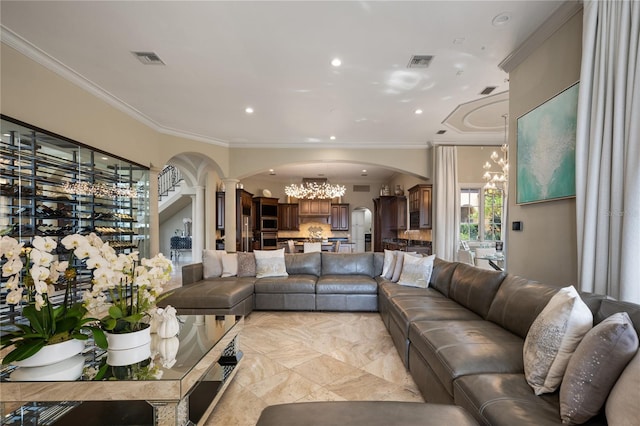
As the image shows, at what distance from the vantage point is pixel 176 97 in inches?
172

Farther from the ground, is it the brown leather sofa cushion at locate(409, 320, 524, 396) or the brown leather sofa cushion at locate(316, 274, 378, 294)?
the brown leather sofa cushion at locate(409, 320, 524, 396)

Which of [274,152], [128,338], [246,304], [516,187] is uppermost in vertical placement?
[274,152]

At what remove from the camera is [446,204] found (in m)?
6.55

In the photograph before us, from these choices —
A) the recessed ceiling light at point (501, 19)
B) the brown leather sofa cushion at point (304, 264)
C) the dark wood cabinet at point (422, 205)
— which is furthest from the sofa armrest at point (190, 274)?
the dark wood cabinet at point (422, 205)

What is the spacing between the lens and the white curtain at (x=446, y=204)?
→ 6496mm

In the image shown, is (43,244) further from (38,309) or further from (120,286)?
(120,286)

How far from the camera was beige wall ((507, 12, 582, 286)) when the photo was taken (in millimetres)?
2535

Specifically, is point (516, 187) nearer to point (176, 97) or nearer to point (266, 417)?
point (266, 417)

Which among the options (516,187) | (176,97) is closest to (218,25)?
(176,97)

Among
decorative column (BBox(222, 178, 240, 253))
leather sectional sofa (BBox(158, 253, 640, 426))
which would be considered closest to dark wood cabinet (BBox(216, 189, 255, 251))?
decorative column (BBox(222, 178, 240, 253))

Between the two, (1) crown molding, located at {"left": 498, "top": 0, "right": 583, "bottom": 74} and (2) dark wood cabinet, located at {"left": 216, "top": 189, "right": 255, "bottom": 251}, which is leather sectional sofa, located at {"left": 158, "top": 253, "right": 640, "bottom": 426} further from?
(2) dark wood cabinet, located at {"left": 216, "top": 189, "right": 255, "bottom": 251}

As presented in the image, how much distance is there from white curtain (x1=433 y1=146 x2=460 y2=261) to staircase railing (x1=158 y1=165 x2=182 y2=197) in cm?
814

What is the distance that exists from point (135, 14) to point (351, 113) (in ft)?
10.6

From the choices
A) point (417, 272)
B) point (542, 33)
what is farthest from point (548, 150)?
point (417, 272)
